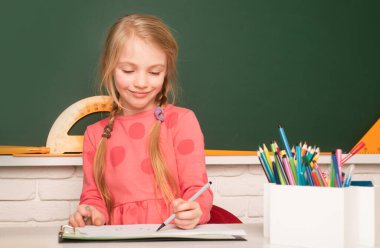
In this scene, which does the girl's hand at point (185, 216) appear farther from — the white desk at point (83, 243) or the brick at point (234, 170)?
the brick at point (234, 170)

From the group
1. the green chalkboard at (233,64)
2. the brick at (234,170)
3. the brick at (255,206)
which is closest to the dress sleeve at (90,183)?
the green chalkboard at (233,64)

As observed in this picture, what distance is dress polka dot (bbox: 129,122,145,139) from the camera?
1.41 metres

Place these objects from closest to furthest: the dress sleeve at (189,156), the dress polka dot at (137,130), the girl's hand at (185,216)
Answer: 1. the girl's hand at (185,216)
2. the dress sleeve at (189,156)
3. the dress polka dot at (137,130)

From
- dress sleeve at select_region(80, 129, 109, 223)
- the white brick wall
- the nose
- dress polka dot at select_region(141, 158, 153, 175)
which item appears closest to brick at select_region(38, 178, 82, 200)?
the white brick wall

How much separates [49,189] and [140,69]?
59cm

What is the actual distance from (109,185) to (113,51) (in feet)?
1.07

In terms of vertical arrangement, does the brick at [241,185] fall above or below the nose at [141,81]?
below

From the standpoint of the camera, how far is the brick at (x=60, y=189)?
1692 mm

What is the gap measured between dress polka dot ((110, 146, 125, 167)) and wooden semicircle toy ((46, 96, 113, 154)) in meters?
0.26

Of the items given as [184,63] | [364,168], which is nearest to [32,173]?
[184,63]

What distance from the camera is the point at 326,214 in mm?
789

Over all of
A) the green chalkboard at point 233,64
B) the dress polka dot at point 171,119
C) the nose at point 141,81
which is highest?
the green chalkboard at point 233,64

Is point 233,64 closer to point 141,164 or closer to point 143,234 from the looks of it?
point 141,164

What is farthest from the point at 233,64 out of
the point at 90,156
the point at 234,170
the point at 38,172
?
the point at 38,172
